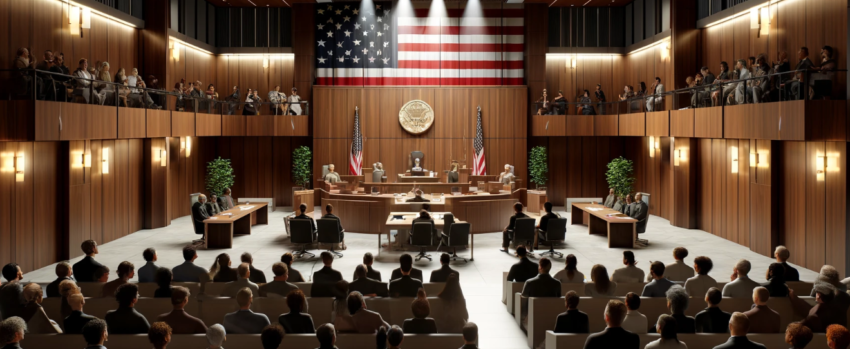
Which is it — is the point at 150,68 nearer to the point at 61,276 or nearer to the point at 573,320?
the point at 61,276

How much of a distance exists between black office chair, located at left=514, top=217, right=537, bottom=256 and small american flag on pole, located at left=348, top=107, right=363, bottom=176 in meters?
9.69

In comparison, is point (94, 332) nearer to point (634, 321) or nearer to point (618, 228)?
point (634, 321)

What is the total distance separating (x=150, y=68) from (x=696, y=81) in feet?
50.5

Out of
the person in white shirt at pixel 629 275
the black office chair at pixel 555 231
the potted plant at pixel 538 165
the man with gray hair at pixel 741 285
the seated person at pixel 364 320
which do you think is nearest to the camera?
the seated person at pixel 364 320

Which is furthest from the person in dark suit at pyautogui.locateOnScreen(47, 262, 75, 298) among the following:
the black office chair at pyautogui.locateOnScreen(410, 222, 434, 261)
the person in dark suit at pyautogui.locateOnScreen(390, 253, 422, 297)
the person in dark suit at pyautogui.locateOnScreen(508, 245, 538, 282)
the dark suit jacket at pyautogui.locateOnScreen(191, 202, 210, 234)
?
the dark suit jacket at pyautogui.locateOnScreen(191, 202, 210, 234)

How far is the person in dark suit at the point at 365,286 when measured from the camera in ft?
27.6

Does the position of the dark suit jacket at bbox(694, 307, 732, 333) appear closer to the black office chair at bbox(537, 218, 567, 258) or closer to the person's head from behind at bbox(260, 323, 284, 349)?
the person's head from behind at bbox(260, 323, 284, 349)

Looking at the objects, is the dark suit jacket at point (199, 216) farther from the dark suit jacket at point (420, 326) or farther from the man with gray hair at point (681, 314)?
the man with gray hair at point (681, 314)

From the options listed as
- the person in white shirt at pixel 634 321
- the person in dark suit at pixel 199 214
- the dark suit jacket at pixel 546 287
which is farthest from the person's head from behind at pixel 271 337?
the person in dark suit at pixel 199 214

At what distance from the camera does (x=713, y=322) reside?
682cm

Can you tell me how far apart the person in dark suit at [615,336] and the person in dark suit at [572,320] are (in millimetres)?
1040

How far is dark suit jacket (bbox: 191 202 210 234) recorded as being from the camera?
16359mm

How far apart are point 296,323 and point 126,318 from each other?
161cm

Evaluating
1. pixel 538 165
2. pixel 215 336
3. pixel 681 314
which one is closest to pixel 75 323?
pixel 215 336
